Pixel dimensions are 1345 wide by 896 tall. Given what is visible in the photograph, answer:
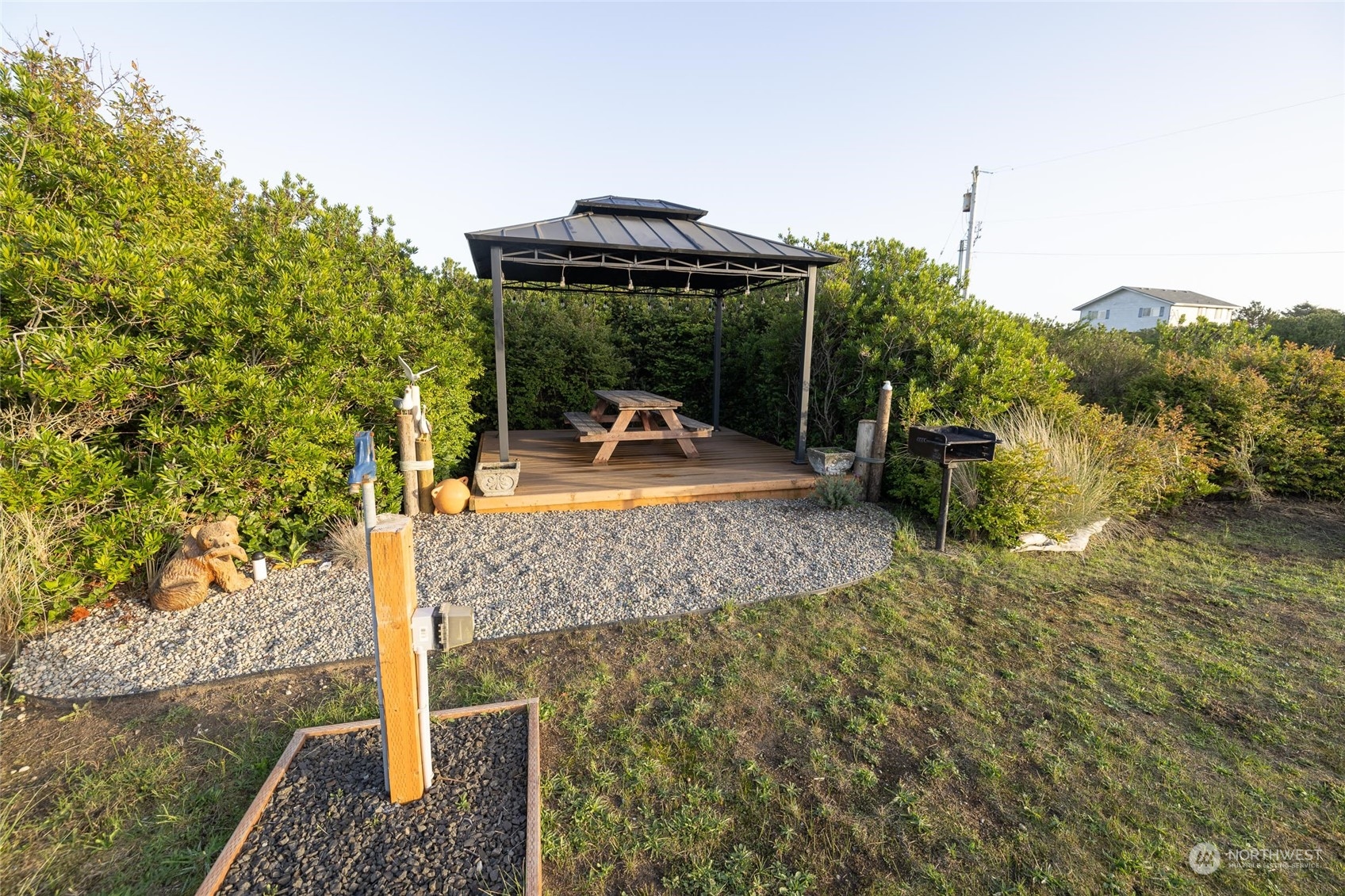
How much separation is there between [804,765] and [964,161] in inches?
1043

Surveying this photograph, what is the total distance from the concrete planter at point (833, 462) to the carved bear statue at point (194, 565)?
5.03 m

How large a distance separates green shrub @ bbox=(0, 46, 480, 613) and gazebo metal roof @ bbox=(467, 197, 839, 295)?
66.9 inches

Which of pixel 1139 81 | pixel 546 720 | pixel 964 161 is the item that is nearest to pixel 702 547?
pixel 546 720

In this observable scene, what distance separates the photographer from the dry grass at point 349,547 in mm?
3793

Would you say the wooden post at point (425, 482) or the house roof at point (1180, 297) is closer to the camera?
the wooden post at point (425, 482)

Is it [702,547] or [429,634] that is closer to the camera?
[429,634]

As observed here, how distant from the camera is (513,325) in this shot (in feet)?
27.5

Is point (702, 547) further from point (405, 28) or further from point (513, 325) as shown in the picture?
point (405, 28)

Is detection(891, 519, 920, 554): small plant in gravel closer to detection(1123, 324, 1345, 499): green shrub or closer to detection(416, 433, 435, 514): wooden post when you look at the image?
detection(416, 433, 435, 514): wooden post

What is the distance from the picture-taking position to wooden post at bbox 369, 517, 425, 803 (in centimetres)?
159

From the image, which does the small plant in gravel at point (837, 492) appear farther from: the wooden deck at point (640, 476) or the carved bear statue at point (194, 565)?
the carved bear statue at point (194, 565)

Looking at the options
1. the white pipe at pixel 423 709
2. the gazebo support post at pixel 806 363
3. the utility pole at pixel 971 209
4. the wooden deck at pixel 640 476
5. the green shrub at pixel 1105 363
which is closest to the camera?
the white pipe at pixel 423 709

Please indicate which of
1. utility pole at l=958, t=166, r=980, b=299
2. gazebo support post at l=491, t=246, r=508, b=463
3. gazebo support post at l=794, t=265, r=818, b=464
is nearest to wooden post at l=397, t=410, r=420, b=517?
gazebo support post at l=491, t=246, r=508, b=463

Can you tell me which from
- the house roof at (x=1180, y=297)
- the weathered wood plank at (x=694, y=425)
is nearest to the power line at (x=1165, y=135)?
the house roof at (x=1180, y=297)
